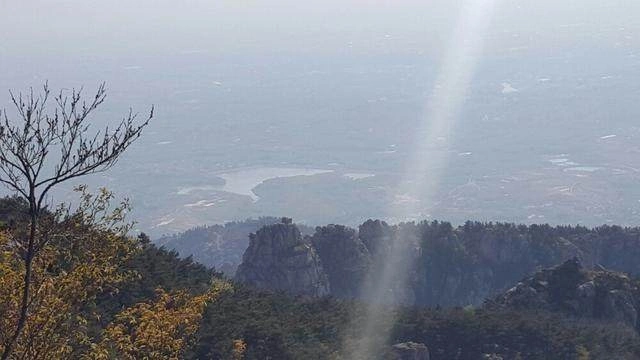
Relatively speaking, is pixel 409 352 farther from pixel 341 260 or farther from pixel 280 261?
pixel 341 260

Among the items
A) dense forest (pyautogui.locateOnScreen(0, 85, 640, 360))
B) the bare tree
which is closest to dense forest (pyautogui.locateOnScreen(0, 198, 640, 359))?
dense forest (pyautogui.locateOnScreen(0, 85, 640, 360))

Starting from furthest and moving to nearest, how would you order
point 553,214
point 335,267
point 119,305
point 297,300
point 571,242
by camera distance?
point 553,214, point 571,242, point 335,267, point 297,300, point 119,305

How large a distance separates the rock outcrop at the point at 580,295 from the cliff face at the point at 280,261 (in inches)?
639

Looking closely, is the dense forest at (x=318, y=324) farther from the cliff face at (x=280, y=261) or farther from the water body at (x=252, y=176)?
the water body at (x=252, y=176)

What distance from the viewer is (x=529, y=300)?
4841 cm

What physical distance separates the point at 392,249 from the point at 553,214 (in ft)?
229

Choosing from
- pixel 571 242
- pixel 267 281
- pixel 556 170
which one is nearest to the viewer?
pixel 267 281

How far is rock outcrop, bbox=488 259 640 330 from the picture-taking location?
47156mm

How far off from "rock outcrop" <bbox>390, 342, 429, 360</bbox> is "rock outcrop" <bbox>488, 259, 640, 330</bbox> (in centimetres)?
1297

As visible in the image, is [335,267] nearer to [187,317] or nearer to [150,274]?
[150,274]

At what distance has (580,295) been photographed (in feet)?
157

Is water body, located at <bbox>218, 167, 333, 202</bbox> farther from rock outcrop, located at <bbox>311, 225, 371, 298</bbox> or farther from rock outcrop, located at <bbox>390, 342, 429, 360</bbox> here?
rock outcrop, located at <bbox>390, 342, 429, 360</bbox>

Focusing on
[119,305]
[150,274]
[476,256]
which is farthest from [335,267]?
[119,305]

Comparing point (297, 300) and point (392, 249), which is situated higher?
point (392, 249)
